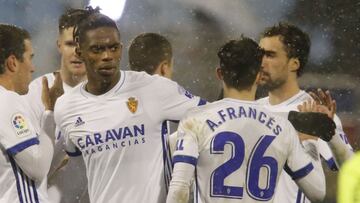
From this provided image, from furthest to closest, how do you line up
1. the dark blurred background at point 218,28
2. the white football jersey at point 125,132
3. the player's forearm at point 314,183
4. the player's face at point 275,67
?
the dark blurred background at point 218,28, the player's face at point 275,67, the white football jersey at point 125,132, the player's forearm at point 314,183

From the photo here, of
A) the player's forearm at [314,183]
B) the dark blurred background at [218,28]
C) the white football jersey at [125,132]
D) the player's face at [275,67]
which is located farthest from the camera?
the dark blurred background at [218,28]

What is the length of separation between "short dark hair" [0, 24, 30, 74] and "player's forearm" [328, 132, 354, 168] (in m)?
0.77

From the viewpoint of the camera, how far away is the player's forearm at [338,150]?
2295 mm

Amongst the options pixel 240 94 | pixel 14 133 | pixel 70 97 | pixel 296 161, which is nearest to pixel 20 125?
pixel 14 133

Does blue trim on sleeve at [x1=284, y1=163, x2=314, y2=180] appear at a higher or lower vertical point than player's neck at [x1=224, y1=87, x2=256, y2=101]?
lower

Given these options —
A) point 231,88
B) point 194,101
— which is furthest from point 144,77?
point 231,88

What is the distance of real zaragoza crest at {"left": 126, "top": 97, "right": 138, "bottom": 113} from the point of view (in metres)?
2.10

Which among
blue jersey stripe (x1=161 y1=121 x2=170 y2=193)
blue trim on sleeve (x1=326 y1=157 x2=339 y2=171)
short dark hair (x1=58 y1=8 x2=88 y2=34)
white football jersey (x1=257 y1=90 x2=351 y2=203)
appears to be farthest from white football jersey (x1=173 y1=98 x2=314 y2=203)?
short dark hair (x1=58 y1=8 x2=88 y2=34)

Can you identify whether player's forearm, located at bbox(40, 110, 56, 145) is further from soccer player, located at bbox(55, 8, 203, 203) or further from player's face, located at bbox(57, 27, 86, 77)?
player's face, located at bbox(57, 27, 86, 77)

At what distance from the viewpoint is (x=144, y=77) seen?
214 centimetres

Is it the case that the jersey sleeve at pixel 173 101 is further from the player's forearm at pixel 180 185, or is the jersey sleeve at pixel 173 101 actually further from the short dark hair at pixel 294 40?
the short dark hair at pixel 294 40

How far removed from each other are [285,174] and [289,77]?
10.1 inches

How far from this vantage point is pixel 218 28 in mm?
2623

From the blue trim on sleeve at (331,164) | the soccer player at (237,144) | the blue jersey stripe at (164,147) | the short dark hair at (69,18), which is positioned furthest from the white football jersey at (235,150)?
the short dark hair at (69,18)
